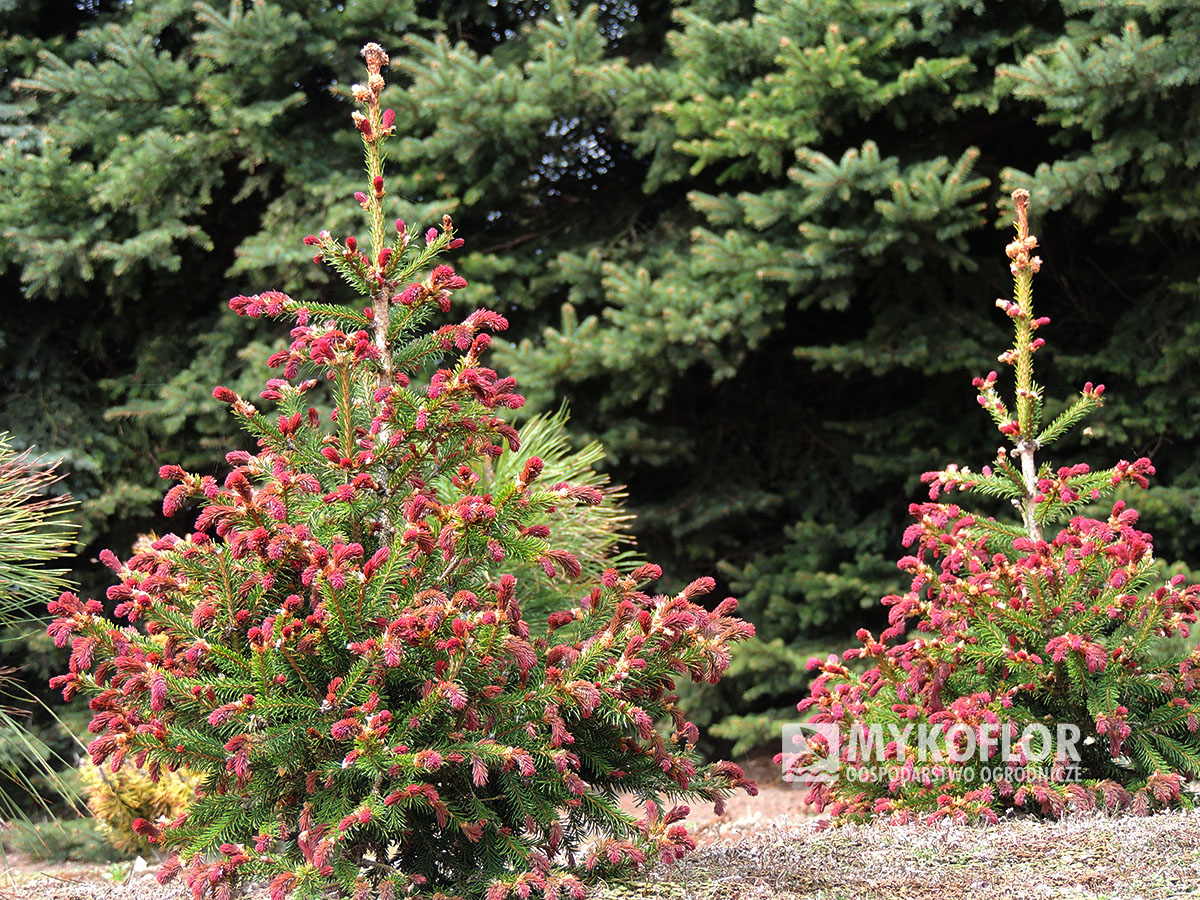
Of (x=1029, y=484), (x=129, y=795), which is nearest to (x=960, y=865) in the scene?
(x=1029, y=484)

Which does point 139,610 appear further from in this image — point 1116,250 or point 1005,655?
point 1116,250

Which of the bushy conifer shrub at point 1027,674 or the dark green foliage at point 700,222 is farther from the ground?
the dark green foliage at point 700,222

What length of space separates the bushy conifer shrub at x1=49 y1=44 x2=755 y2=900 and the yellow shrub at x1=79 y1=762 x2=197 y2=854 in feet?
6.77

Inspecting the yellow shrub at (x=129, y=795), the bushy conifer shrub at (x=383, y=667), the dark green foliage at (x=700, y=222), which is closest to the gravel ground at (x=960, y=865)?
the bushy conifer shrub at (x=383, y=667)

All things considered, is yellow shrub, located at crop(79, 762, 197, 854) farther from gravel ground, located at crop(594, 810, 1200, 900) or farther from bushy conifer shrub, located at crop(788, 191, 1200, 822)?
bushy conifer shrub, located at crop(788, 191, 1200, 822)

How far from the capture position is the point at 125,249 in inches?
230

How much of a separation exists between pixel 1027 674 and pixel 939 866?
29.0 inches

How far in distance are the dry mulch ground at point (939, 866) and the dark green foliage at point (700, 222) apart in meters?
2.78

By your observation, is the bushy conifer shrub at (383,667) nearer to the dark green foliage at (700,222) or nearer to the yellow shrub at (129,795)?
the yellow shrub at (129,795)

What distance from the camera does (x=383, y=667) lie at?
192 cm

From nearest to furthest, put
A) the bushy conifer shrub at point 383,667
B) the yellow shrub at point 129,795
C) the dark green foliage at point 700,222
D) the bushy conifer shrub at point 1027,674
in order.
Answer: the bushy conifer shrub at point 383,667, the bushy conifer shrub at point 1027,674, the yellow shrub at point 129,795, the dark green foliage at point 700,222

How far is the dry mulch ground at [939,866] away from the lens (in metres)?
1.97

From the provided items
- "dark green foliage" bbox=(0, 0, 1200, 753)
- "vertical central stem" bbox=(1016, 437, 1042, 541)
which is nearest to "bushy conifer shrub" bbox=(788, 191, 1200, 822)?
"vertical central stem" bbox=(1016, 437, 1042, 541)

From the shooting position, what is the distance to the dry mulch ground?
197 cm
